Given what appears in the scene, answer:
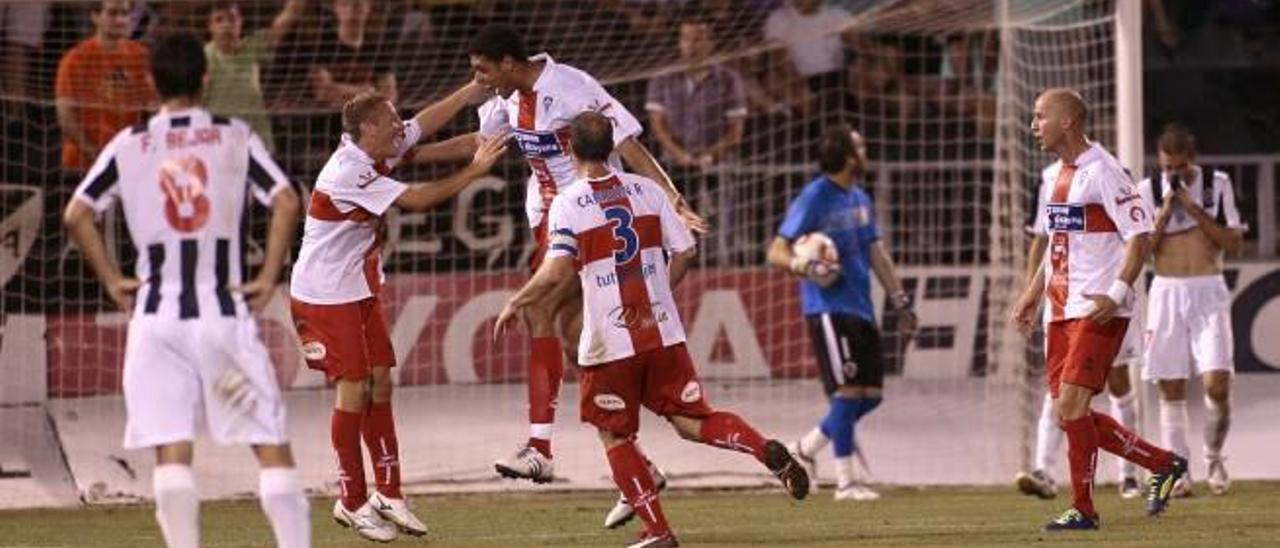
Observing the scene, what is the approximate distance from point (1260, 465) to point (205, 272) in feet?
32.0

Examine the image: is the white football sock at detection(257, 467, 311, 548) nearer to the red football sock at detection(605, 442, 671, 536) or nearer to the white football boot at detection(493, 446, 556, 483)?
the red football sock at detection(605, 442, 671, 536)

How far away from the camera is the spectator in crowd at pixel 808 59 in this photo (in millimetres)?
18984

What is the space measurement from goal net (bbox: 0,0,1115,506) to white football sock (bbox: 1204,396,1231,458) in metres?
1.42

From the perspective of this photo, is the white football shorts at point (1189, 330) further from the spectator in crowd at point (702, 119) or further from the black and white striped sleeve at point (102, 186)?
the black and white striped sleeve at point (102, 186)

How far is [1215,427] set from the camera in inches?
651

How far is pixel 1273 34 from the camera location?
797 inches

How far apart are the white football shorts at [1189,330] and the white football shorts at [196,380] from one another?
325 inches

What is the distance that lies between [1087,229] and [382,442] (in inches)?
139

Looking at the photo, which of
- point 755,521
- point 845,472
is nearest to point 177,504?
point 755,521

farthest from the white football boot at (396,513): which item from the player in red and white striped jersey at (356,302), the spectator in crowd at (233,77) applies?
the spectator in crowd at (233,77)

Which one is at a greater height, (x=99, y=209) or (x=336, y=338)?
(x=99, y=209)

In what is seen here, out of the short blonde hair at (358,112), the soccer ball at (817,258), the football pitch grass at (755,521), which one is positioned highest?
the short blonde hair at (358,112)

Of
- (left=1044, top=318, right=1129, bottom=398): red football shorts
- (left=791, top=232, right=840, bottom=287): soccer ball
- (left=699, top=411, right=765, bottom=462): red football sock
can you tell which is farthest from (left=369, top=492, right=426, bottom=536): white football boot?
(left=791, top=232, right=840, bottom=287): soccer ball

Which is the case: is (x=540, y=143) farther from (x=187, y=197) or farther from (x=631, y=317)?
(x=187, y=197)
